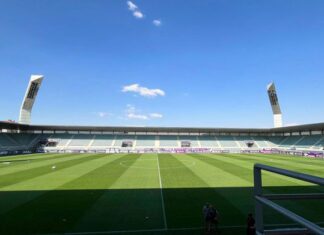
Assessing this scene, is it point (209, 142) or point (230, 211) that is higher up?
point (209, 142)

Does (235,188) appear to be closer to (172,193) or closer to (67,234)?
(172,193)

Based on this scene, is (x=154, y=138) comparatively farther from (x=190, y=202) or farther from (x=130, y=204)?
(x=130, y=204)

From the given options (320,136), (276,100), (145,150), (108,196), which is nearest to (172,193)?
(108,196)

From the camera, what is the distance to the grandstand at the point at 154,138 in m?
68.8

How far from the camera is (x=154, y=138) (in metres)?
82.1

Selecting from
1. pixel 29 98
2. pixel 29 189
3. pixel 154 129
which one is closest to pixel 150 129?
pixel 154 129

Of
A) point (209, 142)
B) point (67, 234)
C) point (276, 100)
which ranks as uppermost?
point (276, 100)

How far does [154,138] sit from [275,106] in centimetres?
3728

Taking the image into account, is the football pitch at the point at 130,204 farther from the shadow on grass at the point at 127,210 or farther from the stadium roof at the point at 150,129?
the stadium roof at the point at 150,129

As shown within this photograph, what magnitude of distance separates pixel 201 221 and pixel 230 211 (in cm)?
242

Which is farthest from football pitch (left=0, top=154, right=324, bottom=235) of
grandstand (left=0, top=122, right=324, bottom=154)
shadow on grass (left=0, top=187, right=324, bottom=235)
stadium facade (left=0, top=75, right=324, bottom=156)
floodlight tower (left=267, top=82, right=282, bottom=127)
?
floodlight tower (left=267, top=82, right=282, bottom=127)

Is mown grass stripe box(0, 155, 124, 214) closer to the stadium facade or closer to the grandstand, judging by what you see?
the stadium facade

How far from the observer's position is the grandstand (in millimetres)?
68750

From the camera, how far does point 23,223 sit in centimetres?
1305
